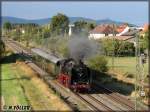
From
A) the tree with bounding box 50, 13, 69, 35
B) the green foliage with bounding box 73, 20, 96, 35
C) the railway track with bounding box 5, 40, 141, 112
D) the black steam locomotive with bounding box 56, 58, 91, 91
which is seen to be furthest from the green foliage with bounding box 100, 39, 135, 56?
the tree with bounding box 50, 13, 69, 35

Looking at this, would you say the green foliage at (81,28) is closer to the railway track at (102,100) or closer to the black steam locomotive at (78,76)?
the railway track at (102,100)

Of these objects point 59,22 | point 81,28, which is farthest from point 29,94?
point 59,22

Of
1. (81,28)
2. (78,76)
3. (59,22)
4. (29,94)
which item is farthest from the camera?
(59,22)

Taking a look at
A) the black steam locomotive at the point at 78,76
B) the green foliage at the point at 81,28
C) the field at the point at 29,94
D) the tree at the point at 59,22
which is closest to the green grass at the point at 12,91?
the field at the point at 29,94

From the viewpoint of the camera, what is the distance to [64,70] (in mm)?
39562

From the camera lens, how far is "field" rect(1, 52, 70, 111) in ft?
106

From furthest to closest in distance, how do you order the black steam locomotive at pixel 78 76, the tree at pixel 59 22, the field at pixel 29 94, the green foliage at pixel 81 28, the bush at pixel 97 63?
the tree at pixel 59 22 < the bush at pixel 97 63 < the green foliage at pixel 81 28 < the black steam locomotive at pixel 78 76 < the field at pixel 29 94

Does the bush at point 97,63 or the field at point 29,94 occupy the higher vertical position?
the bush at point 97,63

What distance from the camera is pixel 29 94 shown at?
38094 millimetres

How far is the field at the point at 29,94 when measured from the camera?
32400mm

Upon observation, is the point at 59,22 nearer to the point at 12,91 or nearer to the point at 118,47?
the point at 118,47

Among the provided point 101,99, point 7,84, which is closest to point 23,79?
point 7,84

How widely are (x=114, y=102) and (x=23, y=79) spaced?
1810cm

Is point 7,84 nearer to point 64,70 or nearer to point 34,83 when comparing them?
point 34,83
